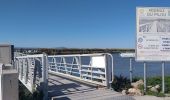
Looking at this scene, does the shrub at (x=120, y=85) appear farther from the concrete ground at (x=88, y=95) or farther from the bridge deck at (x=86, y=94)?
the bridge deck at (x=86, y=94)

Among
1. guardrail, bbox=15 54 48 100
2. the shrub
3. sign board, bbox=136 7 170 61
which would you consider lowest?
the shrub

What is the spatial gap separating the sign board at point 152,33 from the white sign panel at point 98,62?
1072 millimetres

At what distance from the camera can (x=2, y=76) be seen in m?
7.04

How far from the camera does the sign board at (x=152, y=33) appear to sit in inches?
436

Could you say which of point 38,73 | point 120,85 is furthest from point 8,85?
point 120,85

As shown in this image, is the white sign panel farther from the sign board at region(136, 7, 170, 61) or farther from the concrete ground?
the sign board at region(136, 7, 170, 61)

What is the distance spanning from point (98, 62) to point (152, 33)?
197 centimetres

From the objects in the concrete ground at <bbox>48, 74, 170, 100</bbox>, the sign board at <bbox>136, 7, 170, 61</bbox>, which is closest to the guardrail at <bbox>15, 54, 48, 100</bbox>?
the concrete ground at <bbox>48, 74, 170, 100</bbox>

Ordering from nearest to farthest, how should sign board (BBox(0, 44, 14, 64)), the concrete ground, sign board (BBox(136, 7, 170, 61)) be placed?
the concrete ground < sign board (BBox(136, 7, 170, 61)) < sign board (BBox(0, 44, 14, 64))

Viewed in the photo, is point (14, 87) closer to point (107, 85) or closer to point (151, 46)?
point (107, 85)

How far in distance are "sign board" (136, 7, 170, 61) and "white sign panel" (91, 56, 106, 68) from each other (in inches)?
42.2

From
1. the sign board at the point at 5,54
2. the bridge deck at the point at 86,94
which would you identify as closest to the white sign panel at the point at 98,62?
the bridge deck at the point at 86,94

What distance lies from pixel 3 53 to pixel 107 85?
8.08 m

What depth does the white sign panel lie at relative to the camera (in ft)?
36.8
